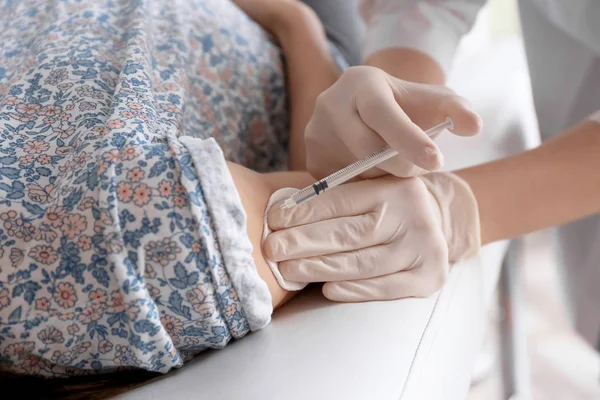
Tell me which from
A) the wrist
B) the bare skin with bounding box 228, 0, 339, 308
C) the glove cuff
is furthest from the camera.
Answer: the wrist

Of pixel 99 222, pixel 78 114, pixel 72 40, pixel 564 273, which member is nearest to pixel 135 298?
pixel 99 222

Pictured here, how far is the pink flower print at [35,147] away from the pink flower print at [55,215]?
3.6 inches

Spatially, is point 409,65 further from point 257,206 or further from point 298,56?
point 257,206

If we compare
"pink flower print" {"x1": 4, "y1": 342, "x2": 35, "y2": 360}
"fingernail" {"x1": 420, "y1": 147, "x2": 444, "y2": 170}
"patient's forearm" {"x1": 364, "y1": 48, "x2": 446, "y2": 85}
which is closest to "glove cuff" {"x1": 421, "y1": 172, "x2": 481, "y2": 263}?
"fingernail" {"x1": 420, "y1": 147, "x2": 444, "y2": 170}

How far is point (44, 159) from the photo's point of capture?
56cm

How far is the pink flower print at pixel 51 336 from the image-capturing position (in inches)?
20.3

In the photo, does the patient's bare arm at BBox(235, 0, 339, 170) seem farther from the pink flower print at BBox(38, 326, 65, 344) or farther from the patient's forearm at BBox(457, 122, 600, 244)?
the pink flower print at BBox(38, 326, 65, 344)

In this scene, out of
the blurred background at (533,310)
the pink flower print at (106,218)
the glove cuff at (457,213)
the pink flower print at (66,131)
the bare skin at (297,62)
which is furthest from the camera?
the blurred background at (533,310)

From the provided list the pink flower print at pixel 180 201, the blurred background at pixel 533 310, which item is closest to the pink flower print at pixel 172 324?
the pink flower print at pixel 180 201

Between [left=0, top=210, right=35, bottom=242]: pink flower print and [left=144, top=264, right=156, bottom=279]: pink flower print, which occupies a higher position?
[left=0, top=210, right=35, bottom=242]: pink flower print

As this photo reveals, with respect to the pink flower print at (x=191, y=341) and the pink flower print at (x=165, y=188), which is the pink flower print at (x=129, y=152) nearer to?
the pink flower print at (x=165, y=188)

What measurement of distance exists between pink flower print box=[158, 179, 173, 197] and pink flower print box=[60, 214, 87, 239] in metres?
0.07

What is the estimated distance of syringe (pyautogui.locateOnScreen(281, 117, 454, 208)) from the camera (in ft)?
1.95

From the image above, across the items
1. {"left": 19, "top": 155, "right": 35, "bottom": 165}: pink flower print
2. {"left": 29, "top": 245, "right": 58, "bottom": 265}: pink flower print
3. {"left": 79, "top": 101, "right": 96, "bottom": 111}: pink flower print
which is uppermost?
{"left": 79, "top": 101, "right": 96, "bottom": 111}: pink flower print
